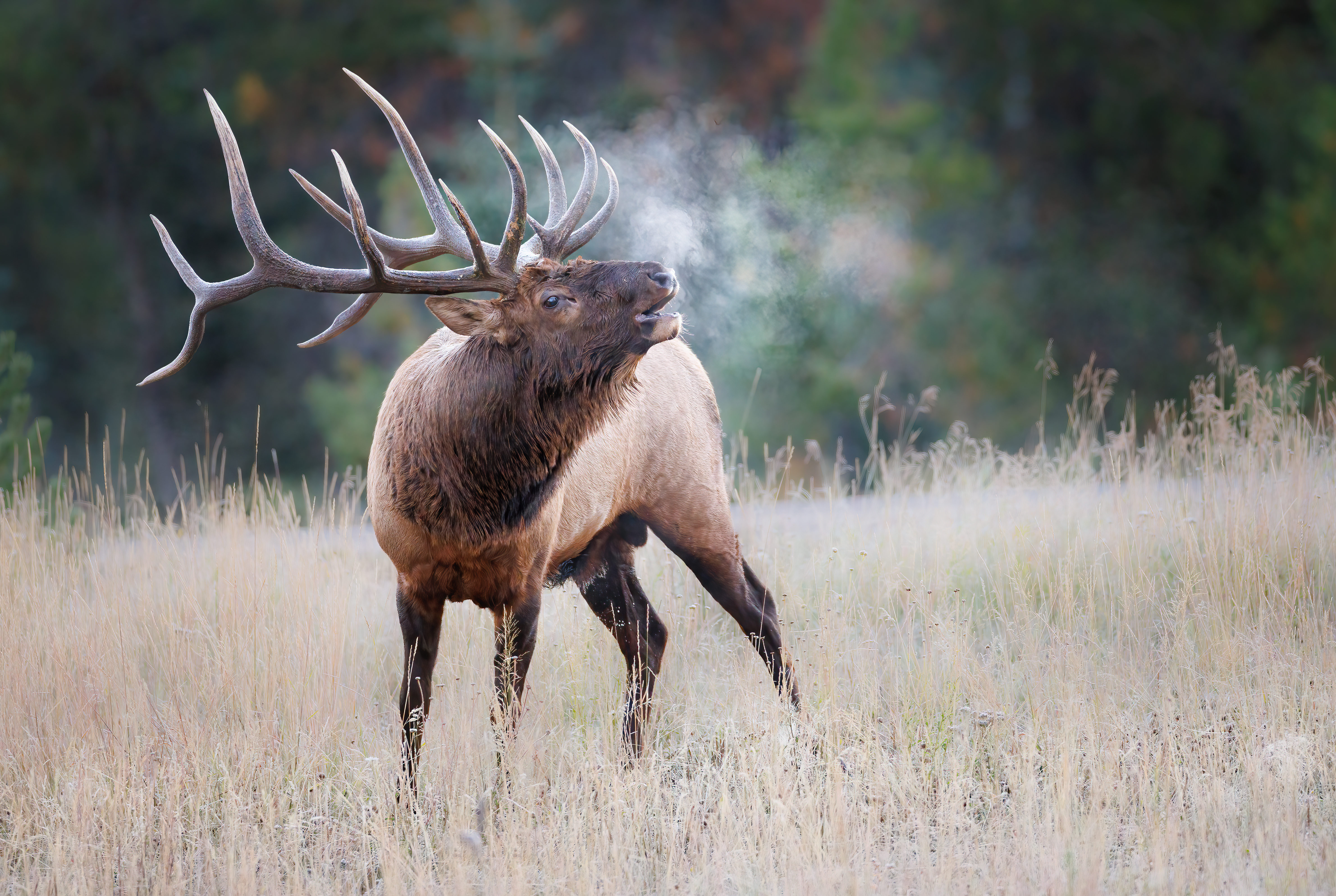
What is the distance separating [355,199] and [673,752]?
2.27 meters

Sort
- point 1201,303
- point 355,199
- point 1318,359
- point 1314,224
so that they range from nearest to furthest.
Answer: point 355,199 < point 1318,359 < point 1314,224 < point 1201,303

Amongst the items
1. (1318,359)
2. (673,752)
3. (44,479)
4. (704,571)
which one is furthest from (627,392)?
(44,479)

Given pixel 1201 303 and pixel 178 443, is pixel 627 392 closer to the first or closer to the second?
pixel 178 443

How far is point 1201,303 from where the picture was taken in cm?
1388

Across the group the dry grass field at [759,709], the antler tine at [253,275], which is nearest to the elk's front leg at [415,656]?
the dry grass field at [759,709]

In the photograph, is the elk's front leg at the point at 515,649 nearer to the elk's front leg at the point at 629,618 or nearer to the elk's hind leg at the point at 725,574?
the elk's front leg at the point at 629,618

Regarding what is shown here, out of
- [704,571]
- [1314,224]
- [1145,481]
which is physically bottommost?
[704,571]

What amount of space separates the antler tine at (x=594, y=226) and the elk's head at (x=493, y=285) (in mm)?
270

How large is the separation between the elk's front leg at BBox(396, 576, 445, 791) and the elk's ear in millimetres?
888

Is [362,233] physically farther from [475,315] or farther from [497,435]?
[497,435]

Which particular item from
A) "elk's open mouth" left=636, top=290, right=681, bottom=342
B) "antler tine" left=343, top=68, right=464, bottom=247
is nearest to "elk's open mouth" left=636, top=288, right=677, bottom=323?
"elk's open mouth" left=636, top=290, right=681, bottom=342

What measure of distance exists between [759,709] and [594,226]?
189 cm

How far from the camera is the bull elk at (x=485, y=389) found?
4.03 metres

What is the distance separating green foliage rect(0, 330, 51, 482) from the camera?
20.9 ft
